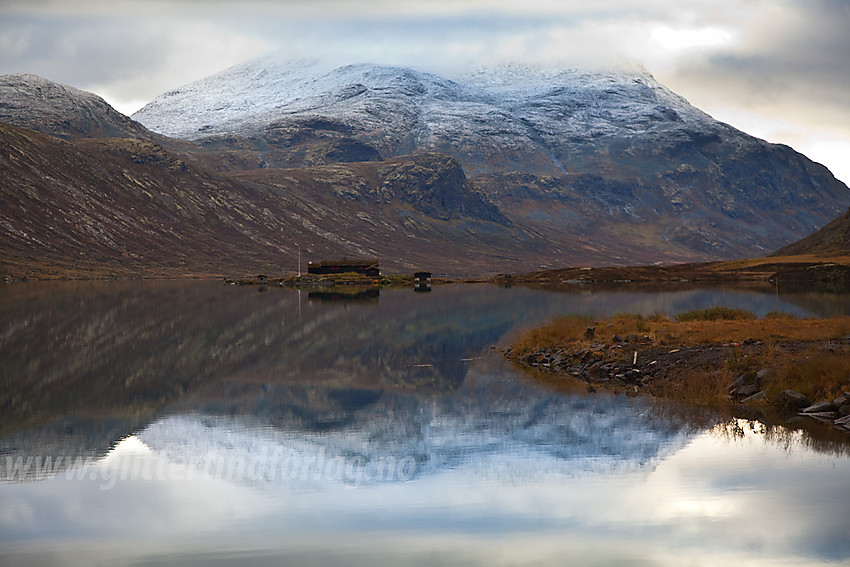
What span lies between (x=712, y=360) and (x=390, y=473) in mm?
18471

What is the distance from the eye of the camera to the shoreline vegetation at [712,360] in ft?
99.0

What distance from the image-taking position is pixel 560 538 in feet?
57.7

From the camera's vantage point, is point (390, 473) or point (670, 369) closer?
point (390, 473)

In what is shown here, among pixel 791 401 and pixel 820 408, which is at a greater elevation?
pixel 791 401

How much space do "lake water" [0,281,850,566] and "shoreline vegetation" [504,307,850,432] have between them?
2237mm

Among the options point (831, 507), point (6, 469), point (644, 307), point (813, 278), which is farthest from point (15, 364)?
point (813, 278)

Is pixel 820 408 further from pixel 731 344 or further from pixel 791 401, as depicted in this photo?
pixel 731 344

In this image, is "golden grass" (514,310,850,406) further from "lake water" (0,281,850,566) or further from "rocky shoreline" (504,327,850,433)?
"lake water" (0,281,850,566)

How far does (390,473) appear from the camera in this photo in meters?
23.0

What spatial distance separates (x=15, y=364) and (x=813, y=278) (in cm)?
14182

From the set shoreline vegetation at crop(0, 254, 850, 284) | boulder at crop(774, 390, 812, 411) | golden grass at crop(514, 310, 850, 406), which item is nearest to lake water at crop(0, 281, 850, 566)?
boulder at crop(774, 390, 812, 411)

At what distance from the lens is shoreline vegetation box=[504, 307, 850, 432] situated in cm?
3017

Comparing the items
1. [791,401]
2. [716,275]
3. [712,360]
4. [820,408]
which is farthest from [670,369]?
[716,275]

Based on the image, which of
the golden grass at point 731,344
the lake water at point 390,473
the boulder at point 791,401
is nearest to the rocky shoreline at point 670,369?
the boulder at point 791,401
